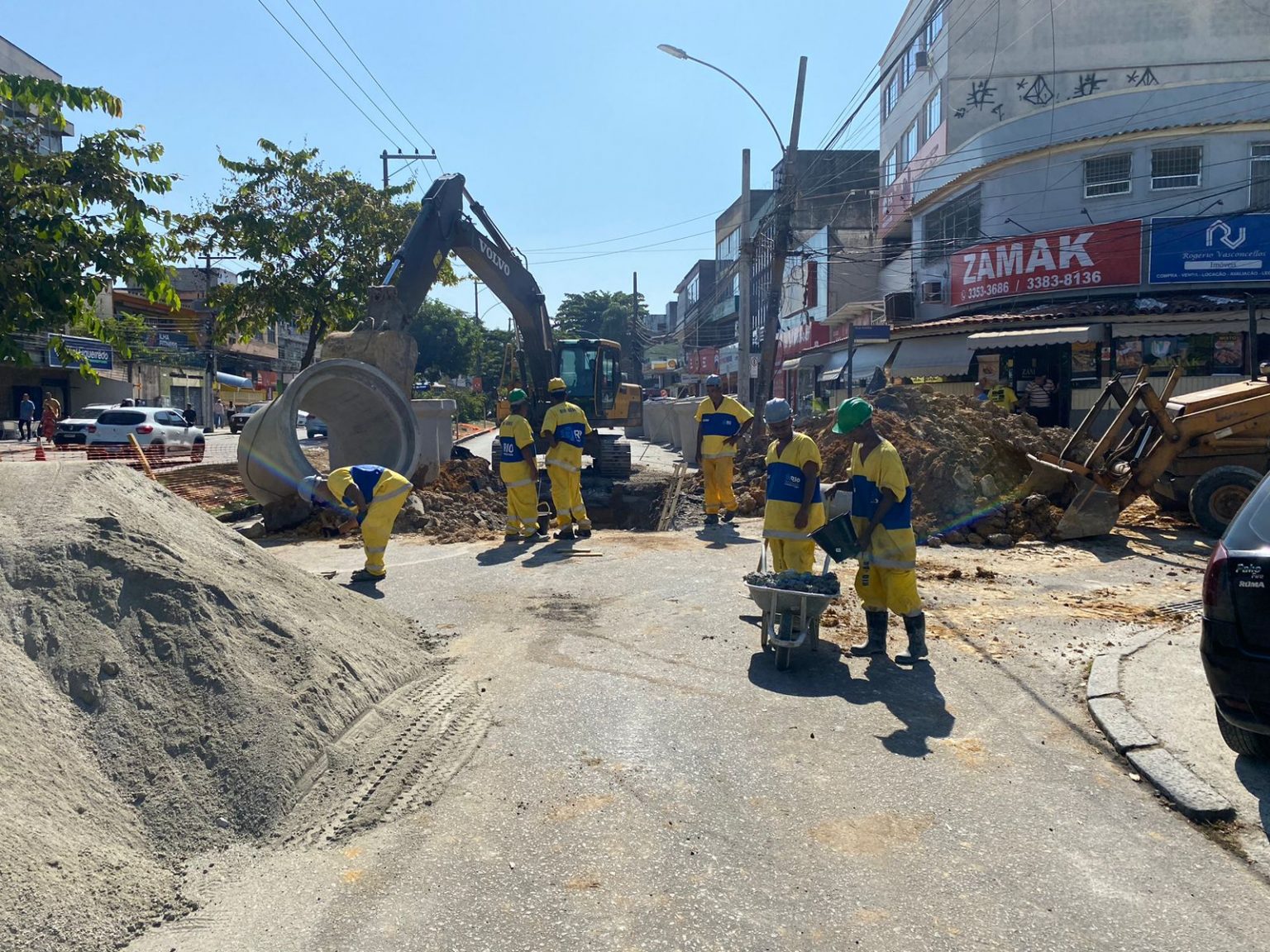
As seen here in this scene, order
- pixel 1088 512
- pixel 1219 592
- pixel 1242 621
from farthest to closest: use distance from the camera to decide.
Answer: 1. pixel 1088 512
2. pixel 1219 592
3. pixel 1242 621

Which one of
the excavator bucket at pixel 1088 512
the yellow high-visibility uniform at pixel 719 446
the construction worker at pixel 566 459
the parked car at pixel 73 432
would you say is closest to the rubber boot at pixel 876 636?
the excavator bucket at pixel 1088 512

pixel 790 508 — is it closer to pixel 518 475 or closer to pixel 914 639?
pixel 914 639

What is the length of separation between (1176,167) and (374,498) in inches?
904

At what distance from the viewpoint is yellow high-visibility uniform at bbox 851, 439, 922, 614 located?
6.48m

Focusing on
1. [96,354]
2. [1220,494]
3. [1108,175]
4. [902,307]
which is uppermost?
[1108,175]

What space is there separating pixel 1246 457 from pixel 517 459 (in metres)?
8.56

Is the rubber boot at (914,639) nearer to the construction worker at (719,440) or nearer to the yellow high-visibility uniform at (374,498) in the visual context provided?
the yellow high-visibility uniform at (374,498)

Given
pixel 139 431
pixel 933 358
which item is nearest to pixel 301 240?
pixel 139 431

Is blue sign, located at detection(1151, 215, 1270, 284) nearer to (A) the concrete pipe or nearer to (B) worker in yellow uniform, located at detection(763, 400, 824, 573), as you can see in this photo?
(A) the concrete pipe

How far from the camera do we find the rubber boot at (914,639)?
6.64m

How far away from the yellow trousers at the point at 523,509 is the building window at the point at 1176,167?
19.9 meters

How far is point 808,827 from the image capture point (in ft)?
13.8

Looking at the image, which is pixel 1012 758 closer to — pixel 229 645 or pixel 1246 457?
pixel 229 645

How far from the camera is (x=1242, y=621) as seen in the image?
14.4 ft
